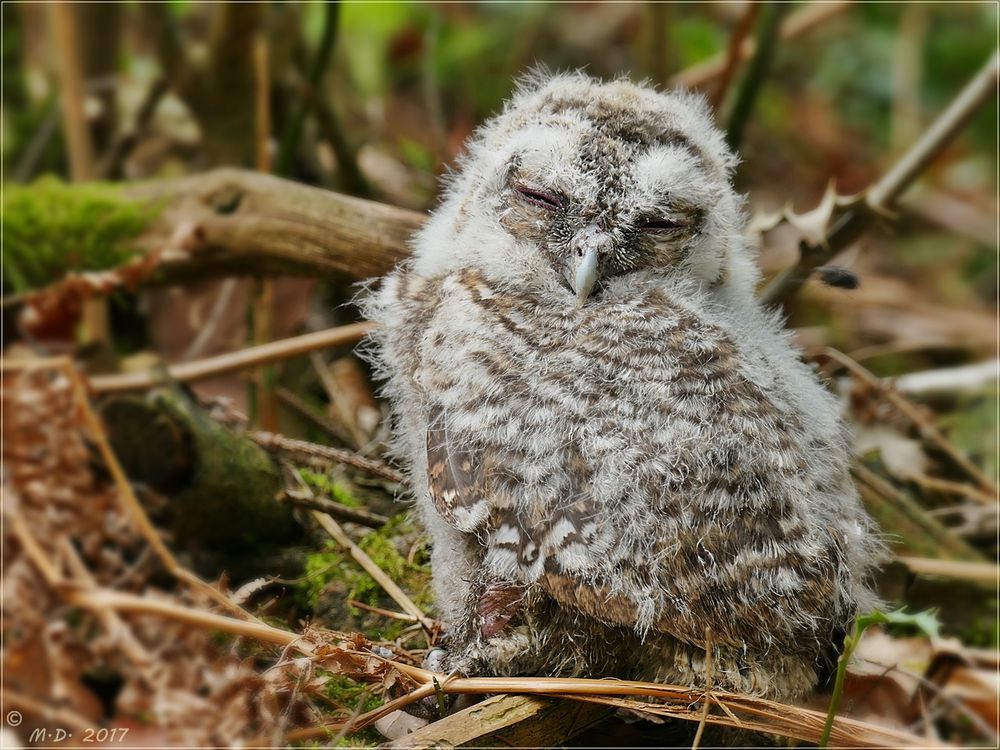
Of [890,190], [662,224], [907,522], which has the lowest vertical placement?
[907,522]

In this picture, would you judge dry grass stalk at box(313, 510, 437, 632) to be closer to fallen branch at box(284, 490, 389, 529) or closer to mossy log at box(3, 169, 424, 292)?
fallen branch at box(284, 490, 389, 529)

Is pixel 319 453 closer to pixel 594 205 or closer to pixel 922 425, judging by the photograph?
pixel 594 205

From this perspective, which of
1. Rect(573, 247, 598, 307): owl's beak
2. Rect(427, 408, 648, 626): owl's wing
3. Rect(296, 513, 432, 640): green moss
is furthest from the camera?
Rect(296, 513, 432, 640): green moss

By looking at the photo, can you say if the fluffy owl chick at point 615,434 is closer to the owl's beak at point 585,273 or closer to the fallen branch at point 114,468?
the owl's beak at point 585,273

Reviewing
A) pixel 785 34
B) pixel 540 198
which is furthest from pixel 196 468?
pixel 785 34

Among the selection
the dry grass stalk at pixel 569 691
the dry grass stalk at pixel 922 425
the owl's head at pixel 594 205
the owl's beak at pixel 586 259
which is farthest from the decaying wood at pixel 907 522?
the owl's beak at pixel 586 259

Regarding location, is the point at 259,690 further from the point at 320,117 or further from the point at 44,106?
the point at 44,106

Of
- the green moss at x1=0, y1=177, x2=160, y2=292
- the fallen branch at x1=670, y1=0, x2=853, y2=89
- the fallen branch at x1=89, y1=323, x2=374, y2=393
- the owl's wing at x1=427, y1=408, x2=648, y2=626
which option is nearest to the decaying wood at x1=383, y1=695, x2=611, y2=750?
the owl's wing at x1=427, y1=408, x2=648, y2=626
